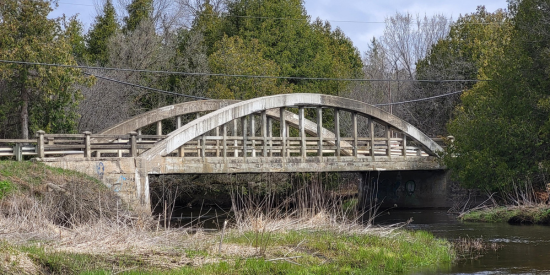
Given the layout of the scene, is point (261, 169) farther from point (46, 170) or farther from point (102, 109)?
point (102, 109)

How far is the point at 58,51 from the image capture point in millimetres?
27562

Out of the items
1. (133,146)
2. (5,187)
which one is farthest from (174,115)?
(5,187)

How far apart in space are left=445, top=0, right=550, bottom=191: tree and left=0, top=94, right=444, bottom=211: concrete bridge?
467 cm

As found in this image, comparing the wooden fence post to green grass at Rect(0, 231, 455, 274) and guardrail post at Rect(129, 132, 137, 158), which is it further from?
green grass at Rect(0, 231, 455, 274)

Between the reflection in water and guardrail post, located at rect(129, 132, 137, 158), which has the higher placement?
guardrail post, located at rect(129, 132, 137, 158)

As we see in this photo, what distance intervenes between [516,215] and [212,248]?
46.4 ft

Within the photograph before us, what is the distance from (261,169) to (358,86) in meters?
22.4

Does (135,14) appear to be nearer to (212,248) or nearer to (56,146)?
(56,146)

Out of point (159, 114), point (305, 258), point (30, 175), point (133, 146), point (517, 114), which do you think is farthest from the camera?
point (159, 114)

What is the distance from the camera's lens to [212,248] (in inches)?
468

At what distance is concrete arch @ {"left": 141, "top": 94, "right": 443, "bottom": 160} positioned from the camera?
23922 millimetres

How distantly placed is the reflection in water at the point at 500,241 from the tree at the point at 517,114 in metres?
2.54

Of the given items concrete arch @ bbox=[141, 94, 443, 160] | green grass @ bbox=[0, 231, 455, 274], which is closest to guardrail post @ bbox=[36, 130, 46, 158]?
concrete arch @ bbox=[141, 94, 443, 160]

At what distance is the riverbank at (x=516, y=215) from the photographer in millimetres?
22016
